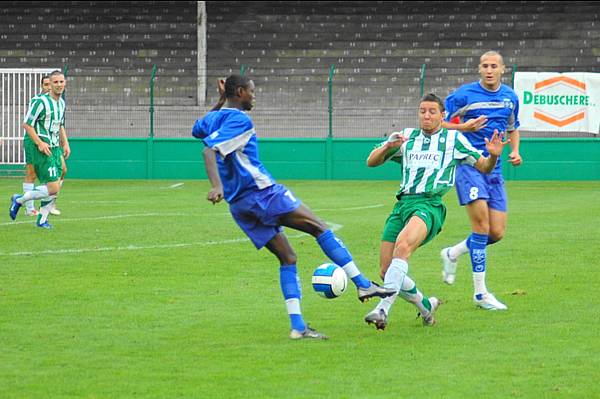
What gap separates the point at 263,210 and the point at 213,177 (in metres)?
0.43

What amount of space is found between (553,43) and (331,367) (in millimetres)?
28914

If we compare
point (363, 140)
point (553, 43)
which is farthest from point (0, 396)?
point (553, 43)

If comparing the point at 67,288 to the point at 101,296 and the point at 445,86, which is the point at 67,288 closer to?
the point at 101,296

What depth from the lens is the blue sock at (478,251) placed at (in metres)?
9.58

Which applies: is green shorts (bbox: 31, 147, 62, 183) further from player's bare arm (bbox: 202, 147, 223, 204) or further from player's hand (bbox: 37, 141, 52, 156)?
player's bare arm (bbox: 202, 147, 223, 204)

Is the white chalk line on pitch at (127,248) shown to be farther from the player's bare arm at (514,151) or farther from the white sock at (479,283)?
the white sock at (479,283)

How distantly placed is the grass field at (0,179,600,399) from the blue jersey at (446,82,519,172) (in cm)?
136

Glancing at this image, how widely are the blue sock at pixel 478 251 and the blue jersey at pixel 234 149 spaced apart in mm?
2216

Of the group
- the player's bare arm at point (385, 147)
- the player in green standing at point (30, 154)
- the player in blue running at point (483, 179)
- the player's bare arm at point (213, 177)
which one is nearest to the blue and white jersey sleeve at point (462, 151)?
the player's bare arm at point (385, 147)

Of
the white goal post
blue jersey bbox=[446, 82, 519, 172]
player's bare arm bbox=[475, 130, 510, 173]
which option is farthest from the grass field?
the white goal post

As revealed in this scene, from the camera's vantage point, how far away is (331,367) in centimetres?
721

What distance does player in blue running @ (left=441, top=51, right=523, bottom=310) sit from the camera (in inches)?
376

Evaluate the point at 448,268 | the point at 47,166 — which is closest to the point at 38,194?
the point at 47,166

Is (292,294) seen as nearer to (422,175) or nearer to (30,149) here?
(422,175)
